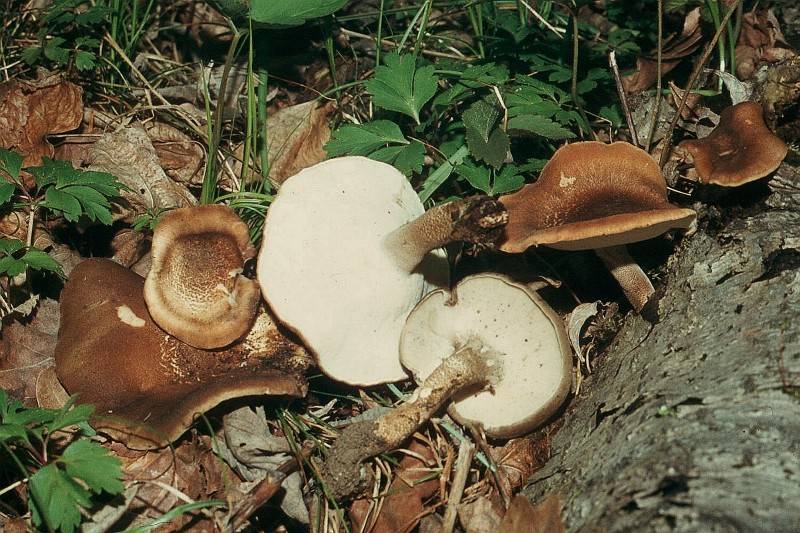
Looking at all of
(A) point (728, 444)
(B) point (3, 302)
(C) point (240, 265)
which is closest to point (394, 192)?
(C) point (240, 265)

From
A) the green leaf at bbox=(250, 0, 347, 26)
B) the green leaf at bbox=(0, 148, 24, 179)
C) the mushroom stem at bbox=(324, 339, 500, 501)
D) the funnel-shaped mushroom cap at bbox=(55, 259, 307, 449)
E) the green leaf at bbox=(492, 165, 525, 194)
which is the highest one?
the green leaf at bbox=(250, 0, 347, 26)

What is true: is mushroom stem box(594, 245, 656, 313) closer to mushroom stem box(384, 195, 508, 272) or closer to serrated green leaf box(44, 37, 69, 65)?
mushroom stem box(384, 195, 508, 272)

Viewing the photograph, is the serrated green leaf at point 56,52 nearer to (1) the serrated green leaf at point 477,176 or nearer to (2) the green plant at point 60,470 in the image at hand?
(2) the green plant at point 60,470

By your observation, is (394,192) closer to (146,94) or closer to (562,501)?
(562,501)

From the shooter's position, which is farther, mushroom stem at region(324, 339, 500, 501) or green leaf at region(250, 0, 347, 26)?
green leaf at region(250, 0, 347, 26)

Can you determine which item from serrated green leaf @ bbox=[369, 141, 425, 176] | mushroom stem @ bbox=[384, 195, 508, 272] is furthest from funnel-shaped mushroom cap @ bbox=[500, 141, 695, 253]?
serrated green leaf @ bbox=[369, 141, 425, 176]

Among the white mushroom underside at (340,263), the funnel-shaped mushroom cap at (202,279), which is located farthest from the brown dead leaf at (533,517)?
the funnel-shaped mushroom cap at (202,279)
